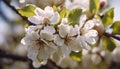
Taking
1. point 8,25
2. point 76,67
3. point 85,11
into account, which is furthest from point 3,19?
point 85,11

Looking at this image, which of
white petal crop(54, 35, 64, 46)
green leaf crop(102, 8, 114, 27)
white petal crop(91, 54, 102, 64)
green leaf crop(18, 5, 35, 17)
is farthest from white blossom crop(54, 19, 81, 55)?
white petal crop(91, 54, 102, 64)

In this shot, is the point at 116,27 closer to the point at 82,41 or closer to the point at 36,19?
the point at 82,41

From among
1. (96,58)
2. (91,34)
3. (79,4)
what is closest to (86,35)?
(91,34)

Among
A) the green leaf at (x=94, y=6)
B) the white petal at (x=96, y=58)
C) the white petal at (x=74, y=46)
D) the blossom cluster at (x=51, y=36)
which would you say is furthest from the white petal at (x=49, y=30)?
the white petal at (x=96, y=58)

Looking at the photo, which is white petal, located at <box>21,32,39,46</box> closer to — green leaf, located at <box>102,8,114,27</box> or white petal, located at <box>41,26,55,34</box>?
white petal, located at <box>41,26,55,34</box>

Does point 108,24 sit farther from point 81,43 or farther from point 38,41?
point 38,41

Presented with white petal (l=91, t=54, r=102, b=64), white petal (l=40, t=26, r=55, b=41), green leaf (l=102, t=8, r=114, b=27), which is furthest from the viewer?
white petal (l=91, t=54, r=102, b=64)
